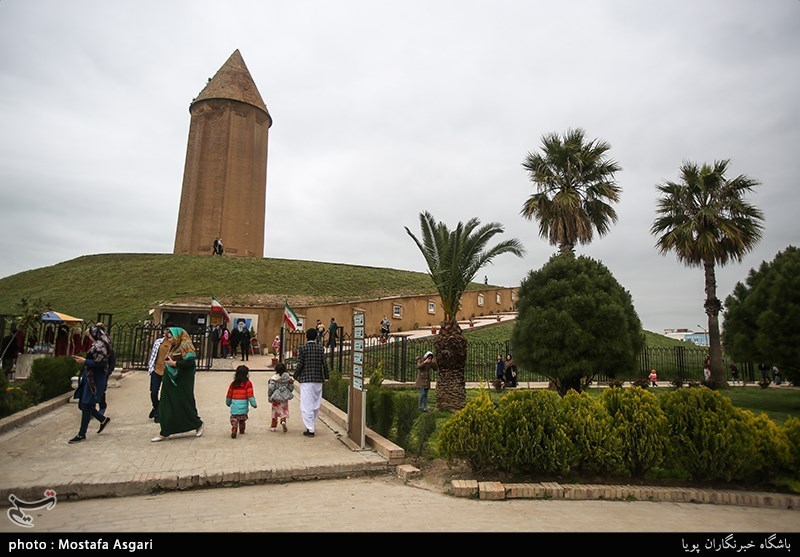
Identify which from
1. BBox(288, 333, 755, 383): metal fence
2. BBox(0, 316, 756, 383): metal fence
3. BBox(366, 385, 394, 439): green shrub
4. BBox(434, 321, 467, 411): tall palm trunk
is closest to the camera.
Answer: BBox(366, 385, 394, 439): green shrub

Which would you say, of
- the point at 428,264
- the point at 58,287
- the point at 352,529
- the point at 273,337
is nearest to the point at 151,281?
the point at 58,287

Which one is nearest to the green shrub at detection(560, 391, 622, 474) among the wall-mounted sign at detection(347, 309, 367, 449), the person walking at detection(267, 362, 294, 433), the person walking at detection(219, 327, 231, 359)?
the wall-mounted sign at detection(347, 309, 367, 449)

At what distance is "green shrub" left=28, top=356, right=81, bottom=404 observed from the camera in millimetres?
9858

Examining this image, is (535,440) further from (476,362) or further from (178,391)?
(476,362)

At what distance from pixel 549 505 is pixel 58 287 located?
38357 mm

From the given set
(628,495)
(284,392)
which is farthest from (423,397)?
(628,495)

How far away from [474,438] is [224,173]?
45.0m

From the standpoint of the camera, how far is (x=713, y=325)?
17.8m

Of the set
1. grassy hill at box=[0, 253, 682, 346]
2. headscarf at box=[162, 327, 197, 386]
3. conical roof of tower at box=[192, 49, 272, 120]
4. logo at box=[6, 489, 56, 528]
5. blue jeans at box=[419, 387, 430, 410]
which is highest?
conical roof of tower at box=[192, 49, 272, 120]

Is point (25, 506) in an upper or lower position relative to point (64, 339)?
lower

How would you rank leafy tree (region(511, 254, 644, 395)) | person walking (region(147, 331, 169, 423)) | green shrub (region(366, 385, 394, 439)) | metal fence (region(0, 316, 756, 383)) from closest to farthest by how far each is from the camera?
green shrub (region(366, 385, 394, 439))
person walking (region(147, 331, 169, 423))
leafy tree (region(511, 254, 644, 395))
metal fence (region(0, 316, 756, 383))

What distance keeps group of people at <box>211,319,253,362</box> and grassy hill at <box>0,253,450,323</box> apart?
408 centimetres

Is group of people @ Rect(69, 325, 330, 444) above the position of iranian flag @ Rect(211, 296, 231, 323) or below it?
below

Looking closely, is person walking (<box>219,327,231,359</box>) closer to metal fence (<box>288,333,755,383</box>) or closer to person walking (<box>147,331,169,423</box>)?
metal fence (<box>288,333,755,383</box>)
